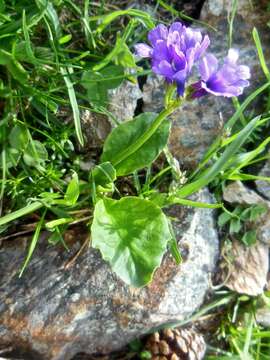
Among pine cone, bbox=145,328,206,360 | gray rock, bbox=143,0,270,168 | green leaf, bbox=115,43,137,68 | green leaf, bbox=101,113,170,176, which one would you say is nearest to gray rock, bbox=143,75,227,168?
gray rock, bbox=143,0,270,168

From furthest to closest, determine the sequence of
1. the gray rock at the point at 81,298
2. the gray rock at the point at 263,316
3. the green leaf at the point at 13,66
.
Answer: the gray rock at the point at 263,316
the gray rock at the point at 81,298
the green leaf at the point at 13,66

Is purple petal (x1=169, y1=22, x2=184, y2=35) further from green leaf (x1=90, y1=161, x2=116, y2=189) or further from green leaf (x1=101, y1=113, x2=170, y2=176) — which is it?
green leaf (x1=90, y1=161, x2=116, y2=189)

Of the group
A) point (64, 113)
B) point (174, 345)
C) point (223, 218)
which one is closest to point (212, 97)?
point (223, 218)

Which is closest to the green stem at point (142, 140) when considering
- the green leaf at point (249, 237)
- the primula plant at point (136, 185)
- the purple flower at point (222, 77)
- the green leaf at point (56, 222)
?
the primula plant at point (136, 185)

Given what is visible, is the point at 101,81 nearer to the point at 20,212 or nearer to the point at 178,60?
the point at 178,60

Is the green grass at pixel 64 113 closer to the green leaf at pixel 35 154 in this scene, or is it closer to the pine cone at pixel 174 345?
the green leaf at pixel 35 154
